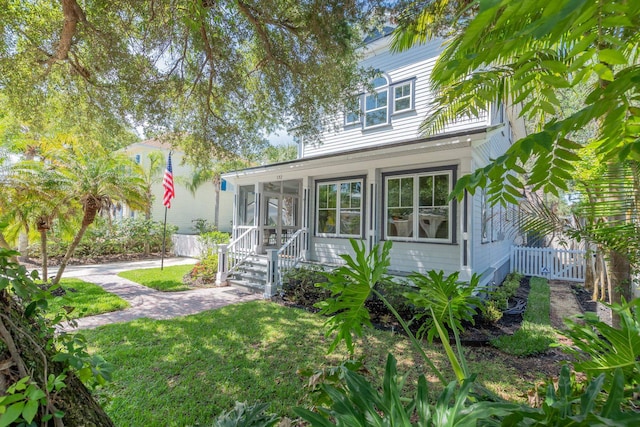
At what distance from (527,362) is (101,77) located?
30.4 ft

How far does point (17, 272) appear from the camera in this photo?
1235 mm

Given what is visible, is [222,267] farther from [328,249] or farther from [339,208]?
[339,208]

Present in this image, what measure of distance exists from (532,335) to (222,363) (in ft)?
17.3

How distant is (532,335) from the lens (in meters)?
5.41

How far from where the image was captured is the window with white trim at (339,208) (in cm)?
928

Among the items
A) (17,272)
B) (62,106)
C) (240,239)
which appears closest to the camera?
(17,272)

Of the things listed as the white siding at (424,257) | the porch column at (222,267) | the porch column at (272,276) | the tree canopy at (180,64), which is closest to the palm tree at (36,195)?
the tree canopy at (180,64)

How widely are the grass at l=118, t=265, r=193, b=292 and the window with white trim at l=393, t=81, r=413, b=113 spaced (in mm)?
8966

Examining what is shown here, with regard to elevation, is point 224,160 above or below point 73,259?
above

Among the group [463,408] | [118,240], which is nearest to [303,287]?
[463,408]

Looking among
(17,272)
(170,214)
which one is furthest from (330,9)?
(170,214)

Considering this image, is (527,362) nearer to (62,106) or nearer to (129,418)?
(129,418)

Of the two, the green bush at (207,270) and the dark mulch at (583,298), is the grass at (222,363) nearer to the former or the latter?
the green bush at (207,270)

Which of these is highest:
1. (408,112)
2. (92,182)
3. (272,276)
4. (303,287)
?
(408,112)
